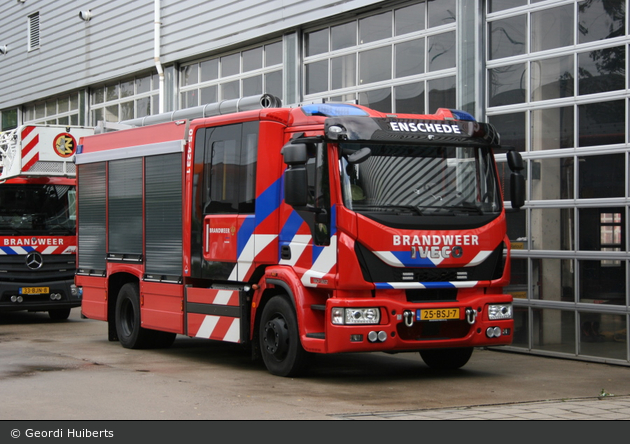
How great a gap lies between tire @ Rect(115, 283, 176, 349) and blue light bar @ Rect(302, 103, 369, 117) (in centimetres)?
448

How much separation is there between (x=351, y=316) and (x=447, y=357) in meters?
2.20

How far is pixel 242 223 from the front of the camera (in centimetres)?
1098

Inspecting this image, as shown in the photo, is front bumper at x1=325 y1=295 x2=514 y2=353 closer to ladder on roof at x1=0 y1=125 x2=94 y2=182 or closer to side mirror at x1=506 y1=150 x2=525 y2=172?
side mirror at x1=506 y1=150 x2=525 y2=172

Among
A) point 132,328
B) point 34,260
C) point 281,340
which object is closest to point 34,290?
point 34,260

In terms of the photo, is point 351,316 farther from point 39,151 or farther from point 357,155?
point 39,151

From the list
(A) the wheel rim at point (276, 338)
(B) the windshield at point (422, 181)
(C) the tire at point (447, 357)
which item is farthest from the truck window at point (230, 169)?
(C) the tire at point (447, 357)

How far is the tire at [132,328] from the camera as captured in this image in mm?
13305

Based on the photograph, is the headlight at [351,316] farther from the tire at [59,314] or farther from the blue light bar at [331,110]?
the tire at [59,314]

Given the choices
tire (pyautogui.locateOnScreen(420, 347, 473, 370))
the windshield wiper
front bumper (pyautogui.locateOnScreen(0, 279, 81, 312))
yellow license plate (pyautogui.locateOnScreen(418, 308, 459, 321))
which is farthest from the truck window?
front bumper (pyautogui.locateOnScreen(0, 279, 81, 312))

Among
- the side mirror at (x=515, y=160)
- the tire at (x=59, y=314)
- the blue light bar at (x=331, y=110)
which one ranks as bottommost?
the tire at (x=59, y=314)

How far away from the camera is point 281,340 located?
10.3 m

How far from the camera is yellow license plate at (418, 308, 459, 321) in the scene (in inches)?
388

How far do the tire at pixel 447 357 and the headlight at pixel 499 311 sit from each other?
0.83m

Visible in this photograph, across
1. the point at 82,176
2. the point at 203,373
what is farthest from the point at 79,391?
the point at 82,176
